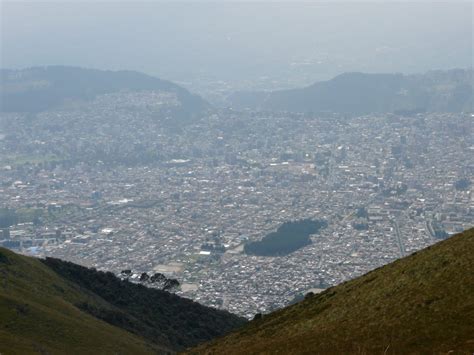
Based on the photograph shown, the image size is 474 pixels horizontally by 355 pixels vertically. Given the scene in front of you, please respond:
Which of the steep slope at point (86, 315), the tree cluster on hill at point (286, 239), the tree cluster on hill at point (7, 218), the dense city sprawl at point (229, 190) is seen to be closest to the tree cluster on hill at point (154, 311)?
the steep slope at point (86, 315)

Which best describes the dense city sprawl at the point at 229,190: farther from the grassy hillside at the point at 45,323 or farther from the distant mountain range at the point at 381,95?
the grassy hillside at the point at 45,323

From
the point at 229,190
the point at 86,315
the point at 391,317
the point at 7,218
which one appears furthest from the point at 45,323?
the point at 229,190

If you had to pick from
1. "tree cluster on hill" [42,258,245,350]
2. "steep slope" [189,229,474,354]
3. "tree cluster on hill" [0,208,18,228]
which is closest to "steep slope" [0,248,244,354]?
"tree cluster on hill" [42,258,245,350]

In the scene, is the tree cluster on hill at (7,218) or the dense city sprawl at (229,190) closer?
the dense city sprawl at (229,190)

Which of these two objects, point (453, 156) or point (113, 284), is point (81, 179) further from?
point (113, 284)

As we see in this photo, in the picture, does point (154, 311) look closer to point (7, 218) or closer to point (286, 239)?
point (286, 239)

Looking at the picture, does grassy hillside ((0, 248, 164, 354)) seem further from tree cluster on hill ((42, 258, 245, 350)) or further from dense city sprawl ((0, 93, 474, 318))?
dense city sprawl ((0, 93, 474, 318))

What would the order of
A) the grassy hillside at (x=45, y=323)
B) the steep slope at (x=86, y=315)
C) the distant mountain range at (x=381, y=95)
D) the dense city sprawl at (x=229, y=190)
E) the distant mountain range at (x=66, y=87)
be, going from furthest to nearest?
the distant mountain range at (x=66, y=87)
the distant mountain range at (x=381, y=95)
the dense city sprawl at (x=229, y=190)
the steep slope at (x=86, y=315)
the grassy hillside at (x=45, y=323)
